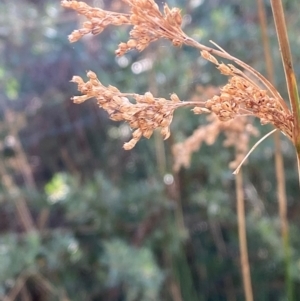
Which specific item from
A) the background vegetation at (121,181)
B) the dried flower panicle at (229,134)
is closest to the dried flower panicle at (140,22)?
the dried flower panicle at (229,134)

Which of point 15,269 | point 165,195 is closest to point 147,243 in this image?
point 165,195

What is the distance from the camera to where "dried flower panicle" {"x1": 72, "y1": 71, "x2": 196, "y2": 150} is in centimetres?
26

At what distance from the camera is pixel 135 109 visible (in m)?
0.26

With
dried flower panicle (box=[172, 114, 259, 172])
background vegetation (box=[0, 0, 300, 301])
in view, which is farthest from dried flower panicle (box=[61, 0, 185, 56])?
background vegetation (box=[0, 0, 300, 301])

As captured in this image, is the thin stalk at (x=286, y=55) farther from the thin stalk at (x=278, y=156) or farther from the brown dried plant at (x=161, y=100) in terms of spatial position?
the thin stalk at (x=278, y=156)

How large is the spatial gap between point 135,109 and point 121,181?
816 millimetres

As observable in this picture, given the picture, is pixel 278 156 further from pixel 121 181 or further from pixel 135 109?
pixel 121 181

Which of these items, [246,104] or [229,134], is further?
[229,134]

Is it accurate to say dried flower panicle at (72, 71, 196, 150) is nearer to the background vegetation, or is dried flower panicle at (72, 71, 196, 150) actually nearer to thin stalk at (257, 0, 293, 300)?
thin stalk at (257, 0, 293, 300)

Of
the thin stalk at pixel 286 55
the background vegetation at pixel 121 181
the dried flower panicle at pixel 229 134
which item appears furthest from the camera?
the background vegetation at pixel 121 181

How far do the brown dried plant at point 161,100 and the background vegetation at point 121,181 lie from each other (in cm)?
60

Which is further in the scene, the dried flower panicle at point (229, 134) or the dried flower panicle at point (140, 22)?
the dried flower panicle at point (229, 134)

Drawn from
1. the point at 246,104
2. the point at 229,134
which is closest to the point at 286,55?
the point at 246,104

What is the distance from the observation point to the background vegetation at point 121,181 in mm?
936
